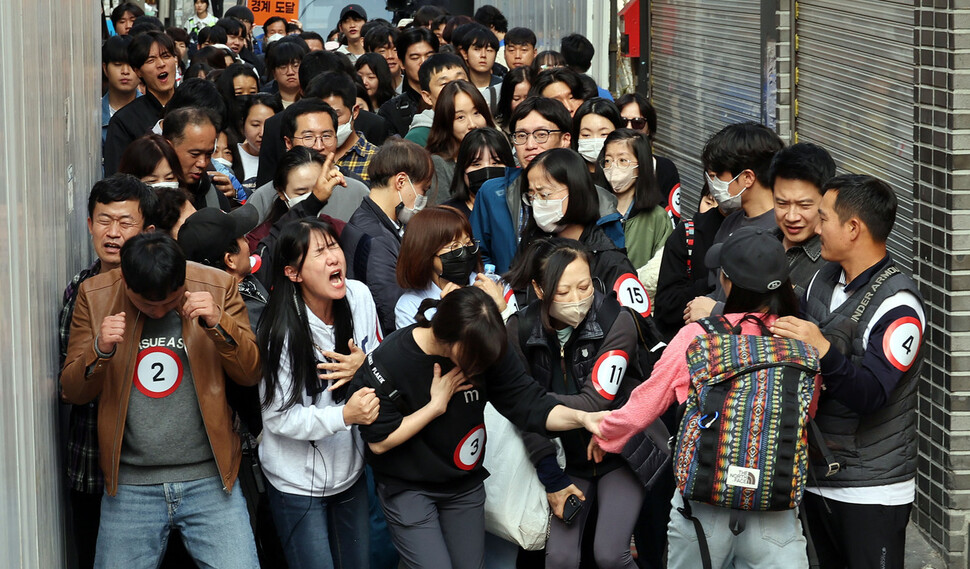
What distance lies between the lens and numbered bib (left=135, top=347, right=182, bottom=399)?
411 cm

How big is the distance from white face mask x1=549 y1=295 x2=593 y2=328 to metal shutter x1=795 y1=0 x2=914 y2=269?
6.22 ft

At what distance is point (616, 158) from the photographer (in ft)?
20.0

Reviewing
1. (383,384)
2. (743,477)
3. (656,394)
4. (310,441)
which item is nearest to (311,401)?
(310,441)

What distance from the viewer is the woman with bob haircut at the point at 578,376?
4434 millimetres

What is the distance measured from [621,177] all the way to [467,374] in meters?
2.24

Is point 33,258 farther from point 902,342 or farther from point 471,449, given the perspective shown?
point 902,342

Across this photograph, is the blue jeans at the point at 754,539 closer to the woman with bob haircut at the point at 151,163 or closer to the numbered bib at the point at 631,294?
the numbered bib at the point at 631,294

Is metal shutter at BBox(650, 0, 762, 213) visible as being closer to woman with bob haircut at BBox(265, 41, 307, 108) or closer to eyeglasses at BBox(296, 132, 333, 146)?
eyeglasses at BBox(296, 132, 333, 146)

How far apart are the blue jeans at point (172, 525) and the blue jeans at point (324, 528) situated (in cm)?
19

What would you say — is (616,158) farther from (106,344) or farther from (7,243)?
(7,243)

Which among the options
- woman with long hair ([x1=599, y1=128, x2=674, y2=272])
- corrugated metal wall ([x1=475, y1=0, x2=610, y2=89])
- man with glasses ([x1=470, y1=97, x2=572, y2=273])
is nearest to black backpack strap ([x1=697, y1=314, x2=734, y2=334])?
man with glasses ([x1=470, y1=97, x2=572, y2=273])

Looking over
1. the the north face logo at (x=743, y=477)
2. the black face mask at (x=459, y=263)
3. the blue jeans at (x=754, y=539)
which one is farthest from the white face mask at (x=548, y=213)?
the the north face logo at (x=743, y=477)

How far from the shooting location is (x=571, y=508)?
446 centimetres

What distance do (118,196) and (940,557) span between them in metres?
3.80
